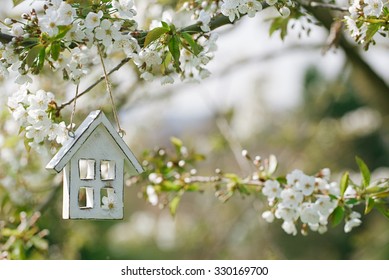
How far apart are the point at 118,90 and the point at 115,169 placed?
191cm

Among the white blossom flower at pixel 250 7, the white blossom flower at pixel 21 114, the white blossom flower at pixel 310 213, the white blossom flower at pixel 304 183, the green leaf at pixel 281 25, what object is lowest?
the white blossom flower at pixel 310 213

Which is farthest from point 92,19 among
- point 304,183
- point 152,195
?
point 152,195

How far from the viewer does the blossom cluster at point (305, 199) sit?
7.48 feet

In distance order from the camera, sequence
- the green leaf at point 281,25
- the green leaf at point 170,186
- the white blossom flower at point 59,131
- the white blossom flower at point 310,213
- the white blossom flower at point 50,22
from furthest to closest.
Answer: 1. the green leaf at point 170,186
2. the green leaf at point 281,25
3. the white blossom flower at point 310,213
4. the white blossom flower at point 59,131
5. the white blossom flower at point 50,22

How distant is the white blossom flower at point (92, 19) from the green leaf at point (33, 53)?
12 centimetres

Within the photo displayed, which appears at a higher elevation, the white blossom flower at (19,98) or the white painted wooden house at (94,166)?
the white blossom flower at (19,98)

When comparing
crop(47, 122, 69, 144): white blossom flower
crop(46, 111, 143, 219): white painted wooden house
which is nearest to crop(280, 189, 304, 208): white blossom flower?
crop(46, 111, 143, 219): white painted wooden house

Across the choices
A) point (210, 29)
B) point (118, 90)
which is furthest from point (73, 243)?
point (210, 29)

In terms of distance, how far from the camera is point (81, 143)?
73.0 inches

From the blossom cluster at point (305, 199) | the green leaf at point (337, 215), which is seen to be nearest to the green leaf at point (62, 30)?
the blossom cluster at point (305, 199)

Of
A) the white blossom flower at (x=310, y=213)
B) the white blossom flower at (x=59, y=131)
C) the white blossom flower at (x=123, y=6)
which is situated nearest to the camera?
the white blossom flower at (x=123, y=6)

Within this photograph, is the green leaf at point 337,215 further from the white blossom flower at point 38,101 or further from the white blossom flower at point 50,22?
the white blossom flower at point 50,22

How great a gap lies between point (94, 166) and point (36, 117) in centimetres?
20

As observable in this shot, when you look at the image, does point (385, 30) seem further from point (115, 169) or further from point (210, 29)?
point (115, 169)
